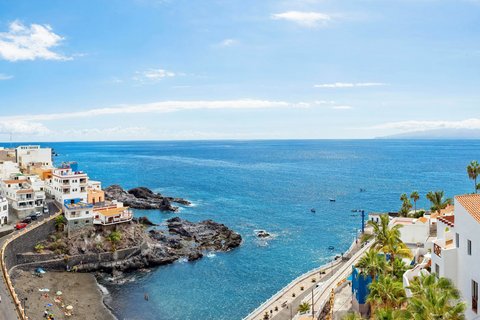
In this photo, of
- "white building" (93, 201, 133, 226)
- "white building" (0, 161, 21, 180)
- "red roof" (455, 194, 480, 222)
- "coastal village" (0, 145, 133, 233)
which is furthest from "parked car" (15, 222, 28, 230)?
"red roof" (455, 194, 480, 222)

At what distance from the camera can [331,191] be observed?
14950cm

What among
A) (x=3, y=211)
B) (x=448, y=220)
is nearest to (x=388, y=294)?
(x=448, y=220)

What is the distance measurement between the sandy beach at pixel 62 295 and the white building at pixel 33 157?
153 ft

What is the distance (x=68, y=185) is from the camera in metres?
80.6

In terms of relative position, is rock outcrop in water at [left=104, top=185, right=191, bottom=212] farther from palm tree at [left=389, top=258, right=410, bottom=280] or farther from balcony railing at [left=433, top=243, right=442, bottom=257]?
balcony railing at [left=433, top=243, right=442, bottom=257]

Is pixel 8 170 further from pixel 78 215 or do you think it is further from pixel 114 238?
pixel 114 238

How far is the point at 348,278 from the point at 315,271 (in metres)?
16.9

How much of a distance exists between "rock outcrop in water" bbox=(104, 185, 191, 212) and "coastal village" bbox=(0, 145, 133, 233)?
29105 millimetres

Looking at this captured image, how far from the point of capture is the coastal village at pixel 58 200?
75125 millimetres

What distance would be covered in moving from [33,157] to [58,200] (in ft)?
92.2

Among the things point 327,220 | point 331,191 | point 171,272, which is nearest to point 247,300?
point 171,272

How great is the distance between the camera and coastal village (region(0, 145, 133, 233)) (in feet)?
246

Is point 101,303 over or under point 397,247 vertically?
under

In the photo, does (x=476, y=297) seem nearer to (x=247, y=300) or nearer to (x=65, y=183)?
(x=247, y=300)
